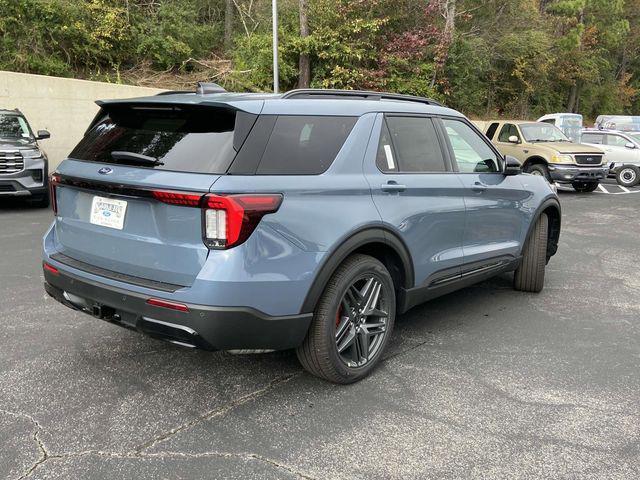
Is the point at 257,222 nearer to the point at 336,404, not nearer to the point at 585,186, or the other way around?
the point at 336,404

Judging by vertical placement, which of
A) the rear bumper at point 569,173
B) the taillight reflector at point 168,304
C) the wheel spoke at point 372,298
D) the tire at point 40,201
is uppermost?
the taillight reflector at point 168,304

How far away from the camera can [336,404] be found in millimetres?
3207

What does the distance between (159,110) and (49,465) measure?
1.93 metres

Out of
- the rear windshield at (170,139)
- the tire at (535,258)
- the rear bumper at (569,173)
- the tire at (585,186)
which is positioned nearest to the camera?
the rear windshield at (170,139)

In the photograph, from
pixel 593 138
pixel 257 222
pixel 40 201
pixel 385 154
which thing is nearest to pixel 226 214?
pixel 257 222

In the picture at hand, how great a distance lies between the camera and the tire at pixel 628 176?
16094mm

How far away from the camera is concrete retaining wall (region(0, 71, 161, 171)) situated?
1361cm

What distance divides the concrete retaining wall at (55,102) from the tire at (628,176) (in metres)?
14.8

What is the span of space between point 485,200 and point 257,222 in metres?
2.40

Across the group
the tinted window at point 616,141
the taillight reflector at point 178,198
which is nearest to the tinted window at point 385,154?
the taillight reflector at point 178,198

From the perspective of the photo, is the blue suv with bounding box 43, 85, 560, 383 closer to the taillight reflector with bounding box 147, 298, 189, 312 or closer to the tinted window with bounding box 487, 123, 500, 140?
the taillight reflector with bounding box 147, 298, 189, 312

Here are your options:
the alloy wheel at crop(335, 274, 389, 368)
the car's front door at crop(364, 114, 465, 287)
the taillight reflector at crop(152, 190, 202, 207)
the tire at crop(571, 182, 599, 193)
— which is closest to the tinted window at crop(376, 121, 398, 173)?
the car's front door at crop(364, 114, 465, 287)

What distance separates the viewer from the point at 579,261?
272 inches

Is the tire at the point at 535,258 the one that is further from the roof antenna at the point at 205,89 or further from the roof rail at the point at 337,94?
the roof antenna at the point at 205,89
